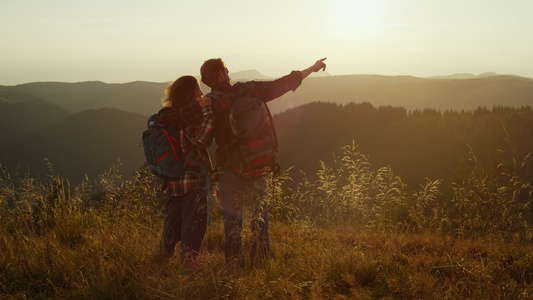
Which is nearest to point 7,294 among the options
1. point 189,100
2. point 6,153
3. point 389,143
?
point 189,100

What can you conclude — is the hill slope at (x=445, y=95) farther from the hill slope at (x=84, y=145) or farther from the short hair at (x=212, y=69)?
the short hair at (x=212, y=69)

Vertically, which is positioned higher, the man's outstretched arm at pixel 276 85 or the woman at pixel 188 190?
the man's outstretched arm at pixel 276 85

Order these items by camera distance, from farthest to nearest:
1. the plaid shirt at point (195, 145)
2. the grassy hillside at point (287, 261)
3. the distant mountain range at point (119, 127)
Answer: the distant mountain range at point (119, 127)
the plaid shirt at point (195, 145)
the grassy hillside at point (287, 261)

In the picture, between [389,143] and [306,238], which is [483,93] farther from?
[306,238]

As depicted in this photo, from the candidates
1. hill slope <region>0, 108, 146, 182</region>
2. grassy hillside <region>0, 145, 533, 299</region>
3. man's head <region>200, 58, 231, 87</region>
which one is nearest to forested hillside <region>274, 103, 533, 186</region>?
grassy hillside <region>0, 145, 533, 299</region>

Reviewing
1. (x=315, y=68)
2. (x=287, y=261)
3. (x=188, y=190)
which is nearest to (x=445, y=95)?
(x=315, y=68)

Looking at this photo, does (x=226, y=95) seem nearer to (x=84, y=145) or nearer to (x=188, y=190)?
(x=188, y=190)

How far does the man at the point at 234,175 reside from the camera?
3244mm

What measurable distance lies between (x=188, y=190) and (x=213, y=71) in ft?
3.68

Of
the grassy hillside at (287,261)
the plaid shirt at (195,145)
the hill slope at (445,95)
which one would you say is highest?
the hill slope at (445,95)

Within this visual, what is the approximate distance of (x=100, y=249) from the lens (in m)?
3.55

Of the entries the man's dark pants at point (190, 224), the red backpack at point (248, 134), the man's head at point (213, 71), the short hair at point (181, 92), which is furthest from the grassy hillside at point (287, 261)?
the man's head at point (213, 71)

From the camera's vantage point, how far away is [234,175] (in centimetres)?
326

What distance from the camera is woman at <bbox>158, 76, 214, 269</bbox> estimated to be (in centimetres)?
325
